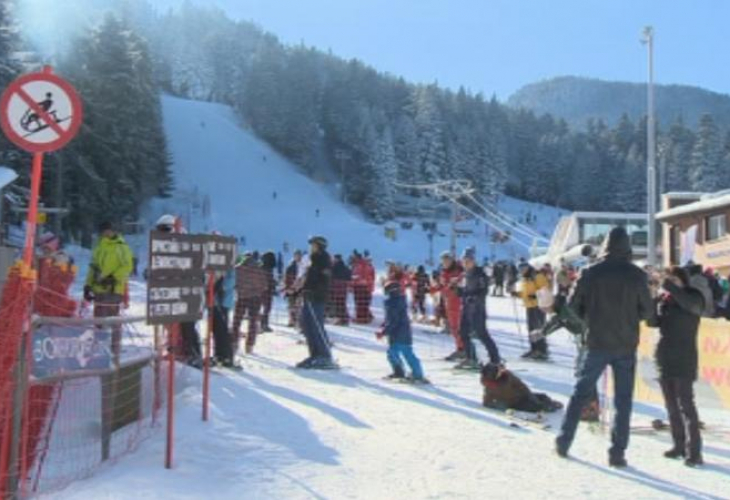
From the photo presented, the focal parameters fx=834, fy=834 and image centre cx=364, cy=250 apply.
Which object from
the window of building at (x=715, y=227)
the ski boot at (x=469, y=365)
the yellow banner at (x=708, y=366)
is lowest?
the ski boot at (x=469, y=365)

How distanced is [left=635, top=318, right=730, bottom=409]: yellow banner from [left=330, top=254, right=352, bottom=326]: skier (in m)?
10.5

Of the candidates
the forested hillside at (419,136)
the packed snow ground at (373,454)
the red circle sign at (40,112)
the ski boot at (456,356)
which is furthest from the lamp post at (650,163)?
the forested hillside at (419,136)

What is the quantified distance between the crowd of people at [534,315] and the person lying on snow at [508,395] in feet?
0.04

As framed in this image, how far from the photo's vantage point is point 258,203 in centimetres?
7775

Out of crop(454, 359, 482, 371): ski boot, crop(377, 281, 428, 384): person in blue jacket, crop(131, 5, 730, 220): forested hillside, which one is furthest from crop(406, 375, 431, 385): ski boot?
crop(131, 5, 730, 220): forested hillside

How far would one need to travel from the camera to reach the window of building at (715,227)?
95.2 ft

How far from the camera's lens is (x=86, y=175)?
44125 mm

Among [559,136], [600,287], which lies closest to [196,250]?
[600,287]

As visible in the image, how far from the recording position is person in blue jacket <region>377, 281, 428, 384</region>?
407 inches

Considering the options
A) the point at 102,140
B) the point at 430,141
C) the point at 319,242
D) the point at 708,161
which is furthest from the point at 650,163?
the point at 430,141

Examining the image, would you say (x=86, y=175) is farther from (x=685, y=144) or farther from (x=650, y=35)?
(x=685, y=144)

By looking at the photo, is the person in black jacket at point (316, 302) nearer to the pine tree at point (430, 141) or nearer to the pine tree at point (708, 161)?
the pine tree at point (708, 161)

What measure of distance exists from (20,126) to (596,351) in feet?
14.1

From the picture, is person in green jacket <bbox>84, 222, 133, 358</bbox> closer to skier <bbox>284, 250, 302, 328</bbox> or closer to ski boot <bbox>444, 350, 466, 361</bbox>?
ski boot <bbox>444, 350, 466, 361</bbox>
